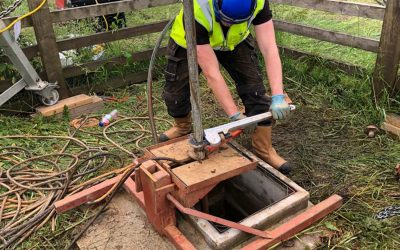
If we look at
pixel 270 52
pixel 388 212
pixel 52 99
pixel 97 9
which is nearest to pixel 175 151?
pixel 270 52

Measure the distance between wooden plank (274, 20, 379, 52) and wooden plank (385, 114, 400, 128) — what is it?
2.20 ft

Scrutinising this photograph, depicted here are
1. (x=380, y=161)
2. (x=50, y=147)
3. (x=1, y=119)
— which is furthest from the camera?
(x=1, y=119)

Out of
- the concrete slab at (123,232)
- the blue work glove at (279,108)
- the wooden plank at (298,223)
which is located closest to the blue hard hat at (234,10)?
the blue work glove at (279,108)

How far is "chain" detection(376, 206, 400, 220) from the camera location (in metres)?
2.70

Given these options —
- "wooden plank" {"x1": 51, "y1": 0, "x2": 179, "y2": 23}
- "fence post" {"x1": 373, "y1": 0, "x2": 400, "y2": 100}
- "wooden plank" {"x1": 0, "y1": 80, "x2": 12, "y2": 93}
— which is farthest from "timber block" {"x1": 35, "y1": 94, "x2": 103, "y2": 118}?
"fence post" {"x1": 373, "y1": 0, "x2": 400, "y2": 100}

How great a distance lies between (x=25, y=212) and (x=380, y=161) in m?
2.78

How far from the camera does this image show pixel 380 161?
3311 mm

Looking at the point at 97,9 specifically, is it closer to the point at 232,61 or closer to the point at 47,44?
the point at 47,44

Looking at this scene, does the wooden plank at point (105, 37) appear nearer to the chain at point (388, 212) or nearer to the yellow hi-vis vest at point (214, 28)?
the yellow hi-vis vest at point (214, 28)

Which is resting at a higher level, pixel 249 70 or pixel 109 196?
pixel 249 70

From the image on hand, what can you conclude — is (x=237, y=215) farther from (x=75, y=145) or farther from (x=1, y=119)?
(x=1, y=119)

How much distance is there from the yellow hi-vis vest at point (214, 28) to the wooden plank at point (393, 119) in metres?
1.62

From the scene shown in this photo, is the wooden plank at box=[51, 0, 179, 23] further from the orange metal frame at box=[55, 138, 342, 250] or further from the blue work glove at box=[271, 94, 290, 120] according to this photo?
the blue work glove at box=[271, 94, 290, 120]

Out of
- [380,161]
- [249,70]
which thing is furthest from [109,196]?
[380,161]
